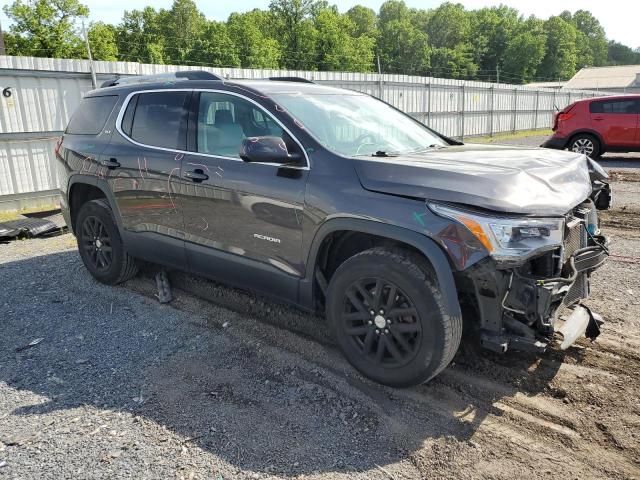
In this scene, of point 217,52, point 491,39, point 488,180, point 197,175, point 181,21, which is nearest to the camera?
point 488,180

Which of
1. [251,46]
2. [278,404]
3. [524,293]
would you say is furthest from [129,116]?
[251,46]

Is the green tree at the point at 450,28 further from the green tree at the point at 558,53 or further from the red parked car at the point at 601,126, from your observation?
the red parked car at the point at 601,126

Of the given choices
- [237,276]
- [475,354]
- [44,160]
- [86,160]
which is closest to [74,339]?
[237,276]

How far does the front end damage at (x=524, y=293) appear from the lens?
113 inches

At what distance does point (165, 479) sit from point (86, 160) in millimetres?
3534

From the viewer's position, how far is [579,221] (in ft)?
10.8

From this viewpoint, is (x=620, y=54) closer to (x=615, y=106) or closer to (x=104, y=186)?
(x=615, y=106)

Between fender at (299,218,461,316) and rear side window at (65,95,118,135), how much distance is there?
2880mm

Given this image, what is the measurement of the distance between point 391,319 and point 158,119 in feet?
9.04

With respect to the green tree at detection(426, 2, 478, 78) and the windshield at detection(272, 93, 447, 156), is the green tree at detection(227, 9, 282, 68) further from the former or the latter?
the windshield at detection(272, 93, 447, 156)

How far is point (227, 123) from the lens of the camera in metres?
4.12

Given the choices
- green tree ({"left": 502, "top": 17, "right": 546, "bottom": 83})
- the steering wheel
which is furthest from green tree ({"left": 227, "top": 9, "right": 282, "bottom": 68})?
the steering wheel

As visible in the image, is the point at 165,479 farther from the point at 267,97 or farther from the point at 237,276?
the point at 267,97

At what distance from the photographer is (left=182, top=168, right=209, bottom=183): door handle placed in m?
4.09
